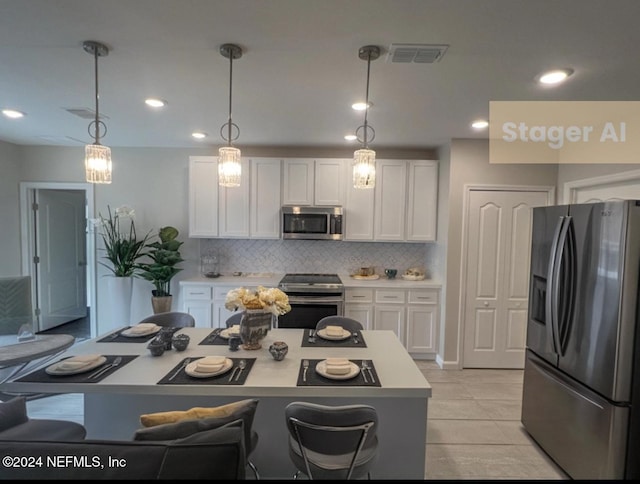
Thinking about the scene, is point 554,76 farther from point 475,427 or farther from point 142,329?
point 142,329

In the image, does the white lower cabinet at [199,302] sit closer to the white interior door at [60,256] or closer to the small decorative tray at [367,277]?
the small decorative tray at [367,277]

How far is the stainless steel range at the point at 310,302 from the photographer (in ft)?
12.7

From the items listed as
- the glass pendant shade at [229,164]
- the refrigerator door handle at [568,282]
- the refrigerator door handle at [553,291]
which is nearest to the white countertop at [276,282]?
the refrigerator door handle at [553,291]

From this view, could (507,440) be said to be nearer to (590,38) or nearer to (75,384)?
(590,38)

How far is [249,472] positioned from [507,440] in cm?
200

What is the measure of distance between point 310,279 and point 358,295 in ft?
2.09

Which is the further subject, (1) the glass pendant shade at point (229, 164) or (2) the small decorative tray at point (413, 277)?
(2) the small decorative tray at point (413, 277)

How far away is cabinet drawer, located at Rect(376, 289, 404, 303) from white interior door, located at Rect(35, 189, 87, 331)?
478 centimetres

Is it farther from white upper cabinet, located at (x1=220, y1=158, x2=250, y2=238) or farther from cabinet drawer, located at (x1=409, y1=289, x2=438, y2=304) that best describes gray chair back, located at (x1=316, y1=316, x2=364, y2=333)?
white upper cabinet, located at (x1=220, y1=158, x2=250, y2=238)

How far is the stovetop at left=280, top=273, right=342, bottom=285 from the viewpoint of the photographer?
4.05 metres

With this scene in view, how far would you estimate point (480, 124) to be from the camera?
10.7ft

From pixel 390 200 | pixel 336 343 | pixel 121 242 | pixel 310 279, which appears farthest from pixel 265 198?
pixel 336 343

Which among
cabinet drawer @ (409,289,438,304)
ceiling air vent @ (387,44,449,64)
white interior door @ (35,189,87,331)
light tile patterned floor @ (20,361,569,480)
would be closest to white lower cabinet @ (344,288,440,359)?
cabinet drawer @ (409,289,438,304)

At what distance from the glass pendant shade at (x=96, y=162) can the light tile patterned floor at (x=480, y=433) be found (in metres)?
2.83
